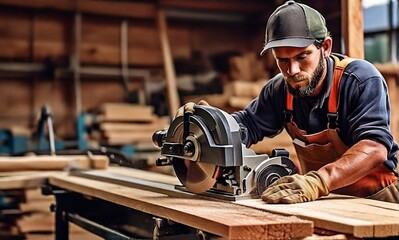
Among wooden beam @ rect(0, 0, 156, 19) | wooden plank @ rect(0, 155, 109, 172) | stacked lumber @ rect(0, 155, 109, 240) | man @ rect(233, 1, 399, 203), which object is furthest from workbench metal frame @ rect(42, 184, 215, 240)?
wooden beam @ rect(0, 0, 156, 19)

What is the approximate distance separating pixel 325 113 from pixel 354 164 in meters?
0.40

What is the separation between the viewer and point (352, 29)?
3131 mm

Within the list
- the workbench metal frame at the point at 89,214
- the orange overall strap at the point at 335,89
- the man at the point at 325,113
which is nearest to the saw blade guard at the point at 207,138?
the man at the point at 325,113

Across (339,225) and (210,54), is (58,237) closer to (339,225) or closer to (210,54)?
(339,225)

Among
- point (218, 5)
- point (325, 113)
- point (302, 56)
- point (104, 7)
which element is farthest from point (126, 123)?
point (302, 56)

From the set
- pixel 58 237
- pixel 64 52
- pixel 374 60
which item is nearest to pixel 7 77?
pixel 64 52

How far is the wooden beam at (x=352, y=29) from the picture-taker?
3129 mm

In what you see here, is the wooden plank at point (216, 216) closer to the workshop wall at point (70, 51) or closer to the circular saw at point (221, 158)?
the circular saw at point (221, 158)

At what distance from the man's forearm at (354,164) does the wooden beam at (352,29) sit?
39.1 inches

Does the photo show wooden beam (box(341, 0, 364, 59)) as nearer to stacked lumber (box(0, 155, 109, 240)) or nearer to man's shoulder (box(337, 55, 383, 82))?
man's shoulder (box(337, 55, 383, 82))

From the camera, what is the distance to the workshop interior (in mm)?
2223

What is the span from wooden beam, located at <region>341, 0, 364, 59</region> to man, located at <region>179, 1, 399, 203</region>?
0.52 m

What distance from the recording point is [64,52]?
6422 mm

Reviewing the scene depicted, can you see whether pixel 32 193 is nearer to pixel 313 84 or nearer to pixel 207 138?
pixel 207 138
